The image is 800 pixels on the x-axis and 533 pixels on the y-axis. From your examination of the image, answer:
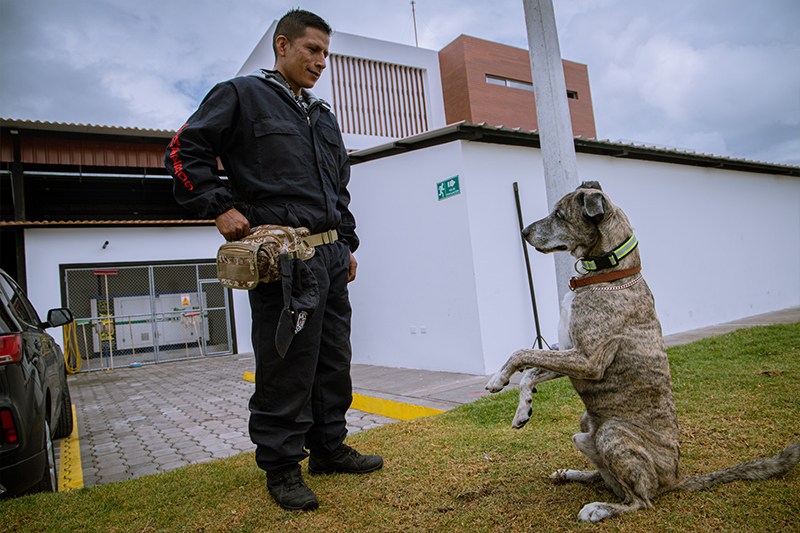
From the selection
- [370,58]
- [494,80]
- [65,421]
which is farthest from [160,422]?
[494,80]

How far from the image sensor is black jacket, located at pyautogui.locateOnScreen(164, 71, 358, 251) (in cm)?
217

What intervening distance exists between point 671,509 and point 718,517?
0.15m

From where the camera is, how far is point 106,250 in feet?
40.7

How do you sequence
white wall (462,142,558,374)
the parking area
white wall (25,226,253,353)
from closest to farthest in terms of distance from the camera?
the parking area → white wall (462,142,558,374) → white wall (25,226,253,353)

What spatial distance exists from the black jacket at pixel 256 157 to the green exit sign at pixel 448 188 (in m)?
4.03

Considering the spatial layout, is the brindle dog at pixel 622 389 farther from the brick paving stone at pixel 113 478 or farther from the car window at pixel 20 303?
the car window at pixel 20 303

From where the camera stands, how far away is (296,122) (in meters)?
2.45

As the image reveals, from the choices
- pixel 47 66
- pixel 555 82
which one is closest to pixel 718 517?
pixel 555 82

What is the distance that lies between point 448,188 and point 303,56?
4.16 metres

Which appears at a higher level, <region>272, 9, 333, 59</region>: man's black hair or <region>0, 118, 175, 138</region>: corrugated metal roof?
<region>0, 118, 175, 138</region>: corrugated metal roof

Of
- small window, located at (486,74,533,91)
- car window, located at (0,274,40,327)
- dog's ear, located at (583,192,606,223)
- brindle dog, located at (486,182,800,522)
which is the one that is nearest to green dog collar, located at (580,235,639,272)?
brindle dog, located at (486,182,800,522)

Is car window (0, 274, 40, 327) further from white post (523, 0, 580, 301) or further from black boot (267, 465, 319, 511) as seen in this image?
white post (523, 0, 580, 301)

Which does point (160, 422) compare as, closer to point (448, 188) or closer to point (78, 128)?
point (448, 188)

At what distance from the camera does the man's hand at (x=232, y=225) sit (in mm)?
2137
